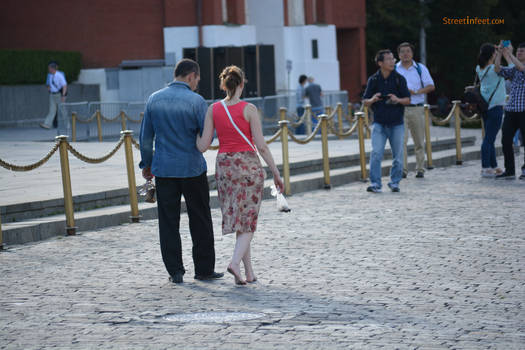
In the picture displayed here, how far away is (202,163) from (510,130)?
768 cm

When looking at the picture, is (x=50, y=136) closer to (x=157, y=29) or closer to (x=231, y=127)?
(x=157, y=29)

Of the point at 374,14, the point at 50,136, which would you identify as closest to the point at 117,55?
the point at 50,136

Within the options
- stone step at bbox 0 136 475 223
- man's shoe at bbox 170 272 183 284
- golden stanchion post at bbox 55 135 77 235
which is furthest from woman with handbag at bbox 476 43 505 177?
man's shoe at bbox 170 272 183 284

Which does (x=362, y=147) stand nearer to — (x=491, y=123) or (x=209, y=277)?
(x=491, y=123)

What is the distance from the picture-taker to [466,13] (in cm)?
5062

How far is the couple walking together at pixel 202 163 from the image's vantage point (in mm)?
7906

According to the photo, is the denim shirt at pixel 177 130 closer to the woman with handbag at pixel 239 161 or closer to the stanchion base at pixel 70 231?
the woman with handbag at pixel 239 161

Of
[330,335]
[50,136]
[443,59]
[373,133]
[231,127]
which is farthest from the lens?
[443,59]

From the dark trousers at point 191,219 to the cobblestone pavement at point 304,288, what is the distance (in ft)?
0.63

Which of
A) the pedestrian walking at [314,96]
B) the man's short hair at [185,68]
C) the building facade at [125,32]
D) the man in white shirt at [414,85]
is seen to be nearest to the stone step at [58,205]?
the man in white shirt at [414,85]

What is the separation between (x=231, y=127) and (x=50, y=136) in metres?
16.8

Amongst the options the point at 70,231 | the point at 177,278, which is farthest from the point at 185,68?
the point at 70,231

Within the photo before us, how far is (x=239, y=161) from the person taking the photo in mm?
7910

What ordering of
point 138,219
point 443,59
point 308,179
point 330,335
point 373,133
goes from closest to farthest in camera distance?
1. point 330,335
2. point 138,219
3. point 373,133
4. point 308,179
5. point 443,59
